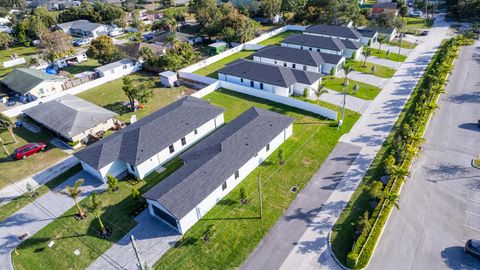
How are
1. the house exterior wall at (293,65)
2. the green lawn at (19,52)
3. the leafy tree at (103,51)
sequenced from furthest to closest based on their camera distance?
1. the green lawn at (19,52)
2. the leafy tree at (103,51)
3. the house exterior wall at (293,65)

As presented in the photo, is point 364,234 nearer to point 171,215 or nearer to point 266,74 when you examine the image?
point 171,215

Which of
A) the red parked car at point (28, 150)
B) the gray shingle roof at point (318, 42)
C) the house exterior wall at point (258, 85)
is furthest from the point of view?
the gray shingle roof at point (318, 42)

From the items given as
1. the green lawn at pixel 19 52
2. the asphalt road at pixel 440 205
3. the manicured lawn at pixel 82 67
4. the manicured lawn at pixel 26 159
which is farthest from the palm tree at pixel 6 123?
the asphalt road at pixel 440 205

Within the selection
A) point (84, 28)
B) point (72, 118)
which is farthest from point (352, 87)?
point (84, 28)

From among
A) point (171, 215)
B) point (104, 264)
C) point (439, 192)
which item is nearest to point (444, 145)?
point (439, 192)

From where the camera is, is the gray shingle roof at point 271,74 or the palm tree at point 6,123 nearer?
the palm tree at point 6,123

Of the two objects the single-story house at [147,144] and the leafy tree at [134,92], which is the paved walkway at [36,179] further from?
the leafy tree at [134,92]

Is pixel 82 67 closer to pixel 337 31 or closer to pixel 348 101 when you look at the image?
pixel 348 101
